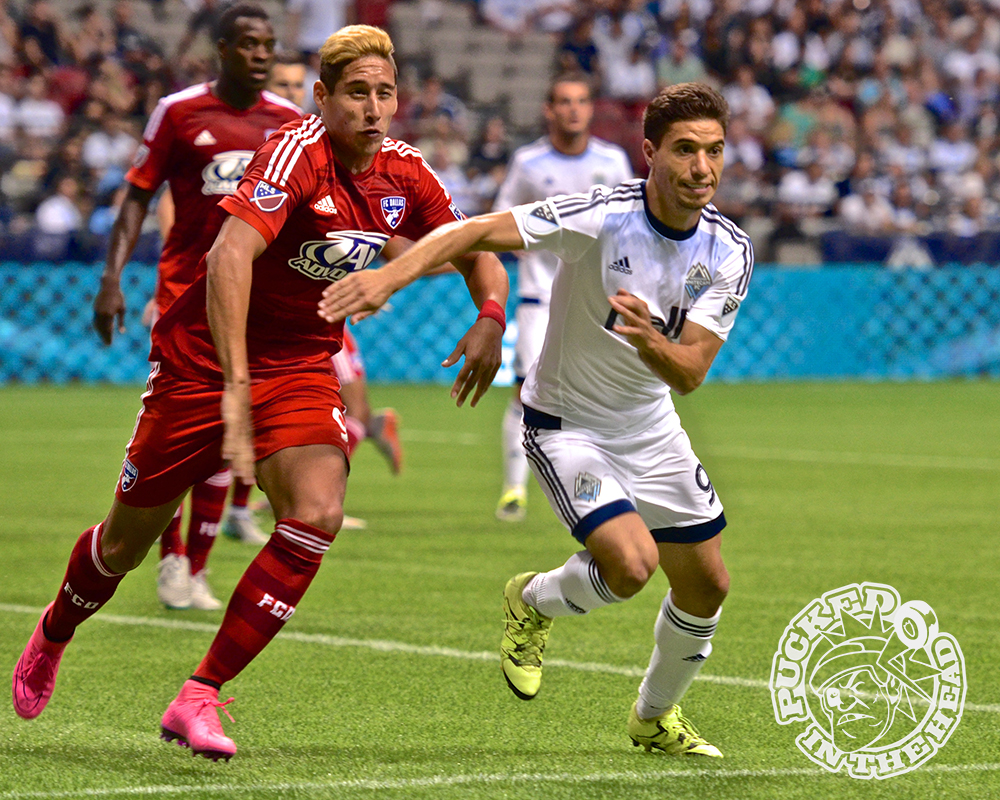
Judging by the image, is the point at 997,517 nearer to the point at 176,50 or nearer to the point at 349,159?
the point at 349,159

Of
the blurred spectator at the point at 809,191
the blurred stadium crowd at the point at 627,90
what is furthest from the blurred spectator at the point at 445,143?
the blurred spectator at the point at 809,191

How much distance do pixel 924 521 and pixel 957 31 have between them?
18115mm

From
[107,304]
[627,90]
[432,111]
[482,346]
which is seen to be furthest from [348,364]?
[627,90]

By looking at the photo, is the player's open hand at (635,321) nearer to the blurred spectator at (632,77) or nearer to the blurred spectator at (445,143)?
the blurred spectator at (445,143)

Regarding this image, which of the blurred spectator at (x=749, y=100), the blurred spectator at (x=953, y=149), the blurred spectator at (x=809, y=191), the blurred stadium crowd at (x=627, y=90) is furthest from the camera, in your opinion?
the blurred spectator at (x=953, y=149)

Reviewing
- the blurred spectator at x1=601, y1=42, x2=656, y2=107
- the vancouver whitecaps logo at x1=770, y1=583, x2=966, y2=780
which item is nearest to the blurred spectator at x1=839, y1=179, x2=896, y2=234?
the blurred spectator at x1=601, y1=42, x2=656, y2=107

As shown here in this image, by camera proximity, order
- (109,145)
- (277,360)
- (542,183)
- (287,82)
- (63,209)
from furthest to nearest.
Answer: (109,145) < (63,209) < (542,183) < (287,82) < (277,360)

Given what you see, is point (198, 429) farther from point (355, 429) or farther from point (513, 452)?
point (513, 452)

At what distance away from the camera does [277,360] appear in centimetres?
462

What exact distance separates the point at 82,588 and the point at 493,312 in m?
1.51

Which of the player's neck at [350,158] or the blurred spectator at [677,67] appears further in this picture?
the blurred spectator at [677,67]

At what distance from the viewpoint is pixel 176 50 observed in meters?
19.7

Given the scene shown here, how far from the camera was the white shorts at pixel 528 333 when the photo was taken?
9062mm

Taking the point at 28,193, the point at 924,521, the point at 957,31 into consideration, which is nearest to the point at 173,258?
the point at 924,521
